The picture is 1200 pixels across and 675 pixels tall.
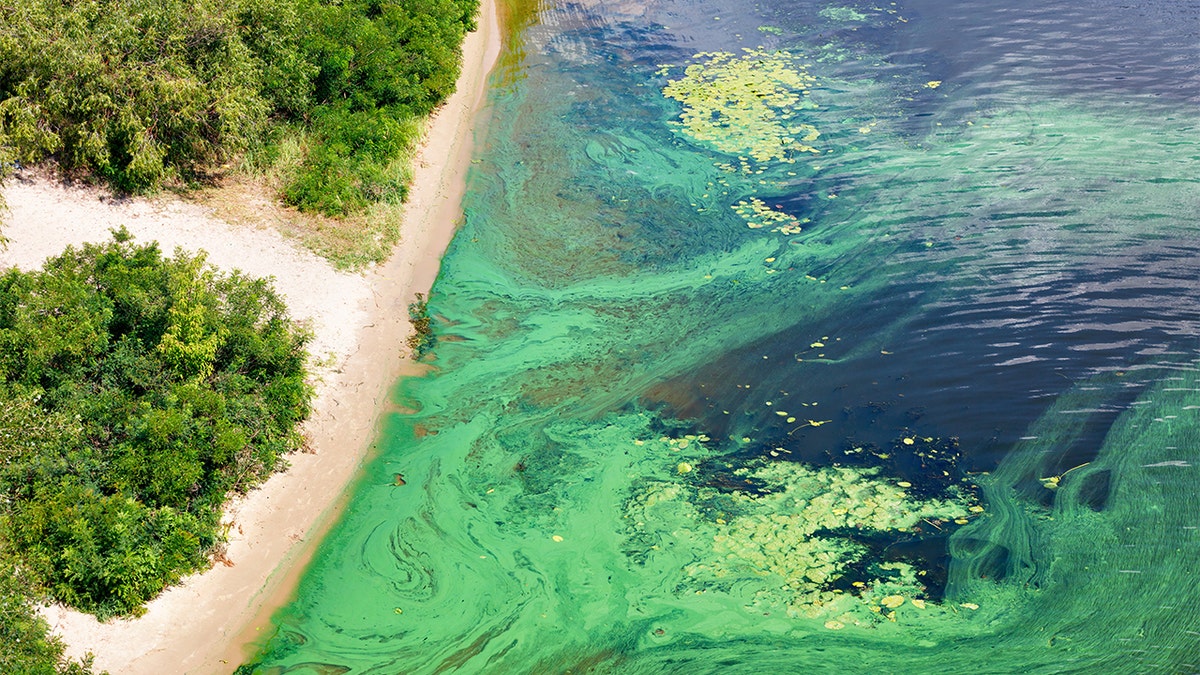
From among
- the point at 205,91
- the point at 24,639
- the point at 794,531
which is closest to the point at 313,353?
the point at 205,91

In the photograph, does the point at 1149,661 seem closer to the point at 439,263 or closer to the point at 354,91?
the point at 439,263

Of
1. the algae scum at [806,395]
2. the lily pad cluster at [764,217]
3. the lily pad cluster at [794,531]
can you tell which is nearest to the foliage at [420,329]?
the algae scum at [806,395]

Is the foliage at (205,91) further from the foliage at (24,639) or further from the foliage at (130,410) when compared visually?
the foliage at (24,639)

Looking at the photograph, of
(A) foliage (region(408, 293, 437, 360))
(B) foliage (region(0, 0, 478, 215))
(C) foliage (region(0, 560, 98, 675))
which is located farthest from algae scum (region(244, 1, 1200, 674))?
(B) foliage (region(0, 0, 478, 215))

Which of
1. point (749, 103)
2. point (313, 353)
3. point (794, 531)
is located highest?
point (749, 103)

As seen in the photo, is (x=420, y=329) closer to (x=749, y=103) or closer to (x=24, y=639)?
(x=24, y=639)

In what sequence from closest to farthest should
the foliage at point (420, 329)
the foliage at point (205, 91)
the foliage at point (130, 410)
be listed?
the foliage at point (130, 410) < the foliage at point (420, 329) < the foliage at point (205, 91)
